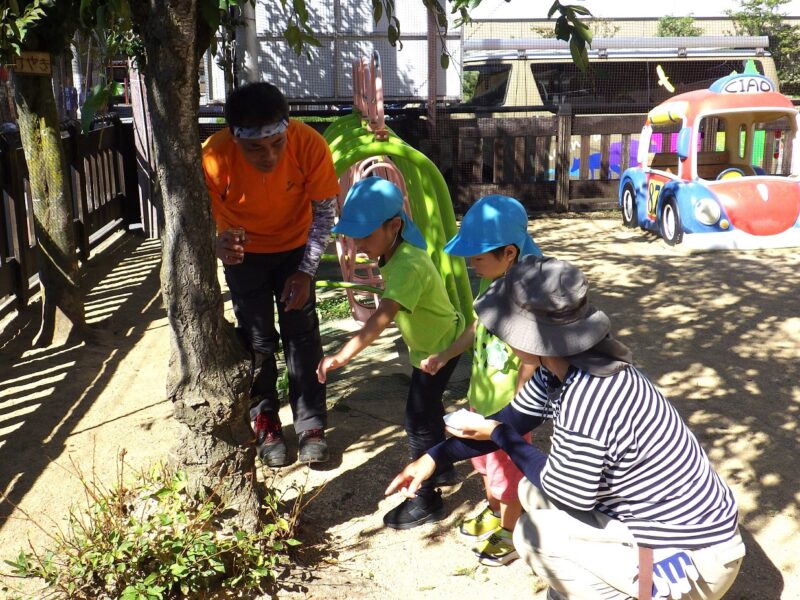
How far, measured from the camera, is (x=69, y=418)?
4.17 metres

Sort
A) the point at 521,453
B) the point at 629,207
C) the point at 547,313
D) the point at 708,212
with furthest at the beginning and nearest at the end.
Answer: the point at 629,207
the point at 708,212
the point at 521,453
the point at 547,313

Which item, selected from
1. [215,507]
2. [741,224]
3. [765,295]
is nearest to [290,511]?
[215,507]

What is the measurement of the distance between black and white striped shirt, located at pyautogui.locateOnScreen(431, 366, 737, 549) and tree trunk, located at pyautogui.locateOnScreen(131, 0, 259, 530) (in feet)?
3.57

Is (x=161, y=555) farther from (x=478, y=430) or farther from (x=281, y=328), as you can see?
(x=281, y=328)

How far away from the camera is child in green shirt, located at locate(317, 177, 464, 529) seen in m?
2.95

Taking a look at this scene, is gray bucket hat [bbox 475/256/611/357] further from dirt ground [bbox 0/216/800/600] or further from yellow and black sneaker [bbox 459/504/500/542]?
yellow and black sneaker [bbox 459/504/500/542]

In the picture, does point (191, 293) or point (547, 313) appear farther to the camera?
point (191, 293)

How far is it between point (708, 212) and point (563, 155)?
2.83m

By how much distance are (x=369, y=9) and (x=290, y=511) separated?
9912 mm

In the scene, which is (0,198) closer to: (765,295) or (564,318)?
(564,318)

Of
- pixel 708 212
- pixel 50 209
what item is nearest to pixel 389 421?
pixel 50 209

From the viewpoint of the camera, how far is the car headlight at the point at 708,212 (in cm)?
788

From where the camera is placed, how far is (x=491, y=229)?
2.81 metres

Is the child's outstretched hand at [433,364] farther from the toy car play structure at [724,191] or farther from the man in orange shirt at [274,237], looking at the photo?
the toy car play structure at [724,191]
